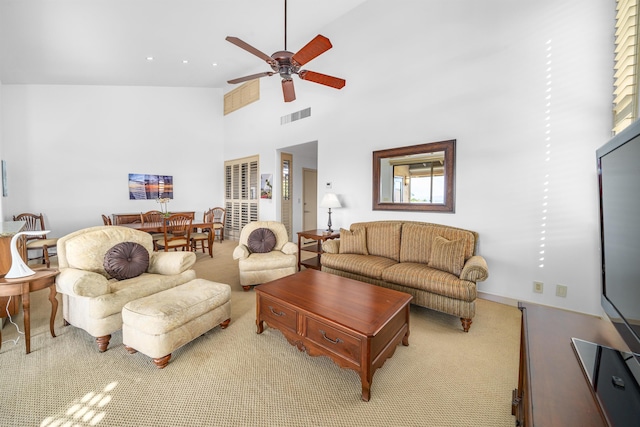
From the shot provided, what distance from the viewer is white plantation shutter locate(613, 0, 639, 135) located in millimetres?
2012

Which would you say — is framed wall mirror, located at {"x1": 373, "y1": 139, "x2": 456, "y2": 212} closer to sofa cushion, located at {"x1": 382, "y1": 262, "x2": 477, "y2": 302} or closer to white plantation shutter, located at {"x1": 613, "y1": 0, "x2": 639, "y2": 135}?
sofa cushion, located at {"x1": 382, "y1": 262, "x2": 477, "y2": 302}

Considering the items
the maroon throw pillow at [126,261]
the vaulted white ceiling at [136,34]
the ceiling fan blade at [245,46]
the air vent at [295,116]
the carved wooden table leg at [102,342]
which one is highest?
the vaulted white ceiling at [136,34]

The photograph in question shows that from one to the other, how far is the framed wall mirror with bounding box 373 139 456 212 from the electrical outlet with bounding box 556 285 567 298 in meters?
1.33

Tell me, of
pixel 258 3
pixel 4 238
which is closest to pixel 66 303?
pixel 4 238

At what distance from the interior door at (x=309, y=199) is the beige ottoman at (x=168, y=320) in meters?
4.78

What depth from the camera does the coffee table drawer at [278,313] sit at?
2004mm

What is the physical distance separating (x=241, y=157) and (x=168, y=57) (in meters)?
2.58

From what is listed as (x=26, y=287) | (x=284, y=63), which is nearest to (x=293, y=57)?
(x=284, y=63)

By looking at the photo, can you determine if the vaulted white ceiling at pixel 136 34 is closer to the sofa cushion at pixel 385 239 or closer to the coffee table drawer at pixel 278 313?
the sofa cushion at pixel 385 239

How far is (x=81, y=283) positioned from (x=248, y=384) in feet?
4.86

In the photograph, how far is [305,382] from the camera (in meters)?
1.75

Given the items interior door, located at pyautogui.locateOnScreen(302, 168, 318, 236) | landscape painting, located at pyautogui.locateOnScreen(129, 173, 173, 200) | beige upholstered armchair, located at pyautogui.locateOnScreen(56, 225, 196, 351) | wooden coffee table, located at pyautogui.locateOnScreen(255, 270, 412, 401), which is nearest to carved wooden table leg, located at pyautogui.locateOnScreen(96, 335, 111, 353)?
beige upholstered armchair, located at pyautogui.locateOnScreen(56, 225, 196, 351)

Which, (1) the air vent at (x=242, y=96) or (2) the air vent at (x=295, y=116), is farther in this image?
(1) the air vent at (x=242, y=96)

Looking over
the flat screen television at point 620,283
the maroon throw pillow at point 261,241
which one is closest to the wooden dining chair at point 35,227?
the maroon throw pillow at point 261,241
